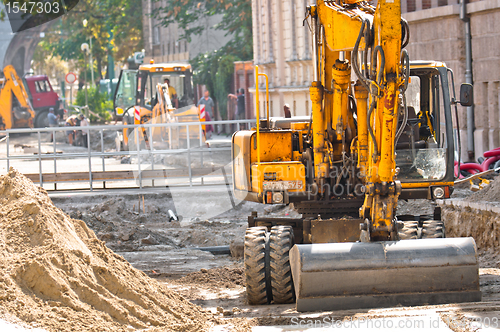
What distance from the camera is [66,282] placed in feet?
19.3

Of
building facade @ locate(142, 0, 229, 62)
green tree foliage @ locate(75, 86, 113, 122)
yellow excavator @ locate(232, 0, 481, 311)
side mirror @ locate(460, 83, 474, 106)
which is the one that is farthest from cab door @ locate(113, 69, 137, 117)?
side mirror @ locate(460, 83, 474, 106)

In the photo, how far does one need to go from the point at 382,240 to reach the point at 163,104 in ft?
50.7

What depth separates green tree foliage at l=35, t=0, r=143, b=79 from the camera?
3772 cm

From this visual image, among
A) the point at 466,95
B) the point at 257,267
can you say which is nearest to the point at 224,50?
the point at 466,95

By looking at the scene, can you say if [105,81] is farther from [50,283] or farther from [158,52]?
[50,283]

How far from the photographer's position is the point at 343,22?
6762mm

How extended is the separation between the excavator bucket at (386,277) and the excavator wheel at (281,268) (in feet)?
1.94

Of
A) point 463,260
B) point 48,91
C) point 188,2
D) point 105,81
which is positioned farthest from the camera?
point 105,81

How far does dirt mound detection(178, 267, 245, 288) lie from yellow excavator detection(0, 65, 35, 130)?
3020 cm

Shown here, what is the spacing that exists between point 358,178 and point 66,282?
332cm

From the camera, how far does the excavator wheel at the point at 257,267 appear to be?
272 inches

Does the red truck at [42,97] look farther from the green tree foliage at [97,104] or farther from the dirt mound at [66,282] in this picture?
the dirt mound at [66,282]


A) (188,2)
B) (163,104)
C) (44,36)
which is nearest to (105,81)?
(44,36)

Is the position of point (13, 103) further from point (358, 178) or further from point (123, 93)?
point (358, 178)
